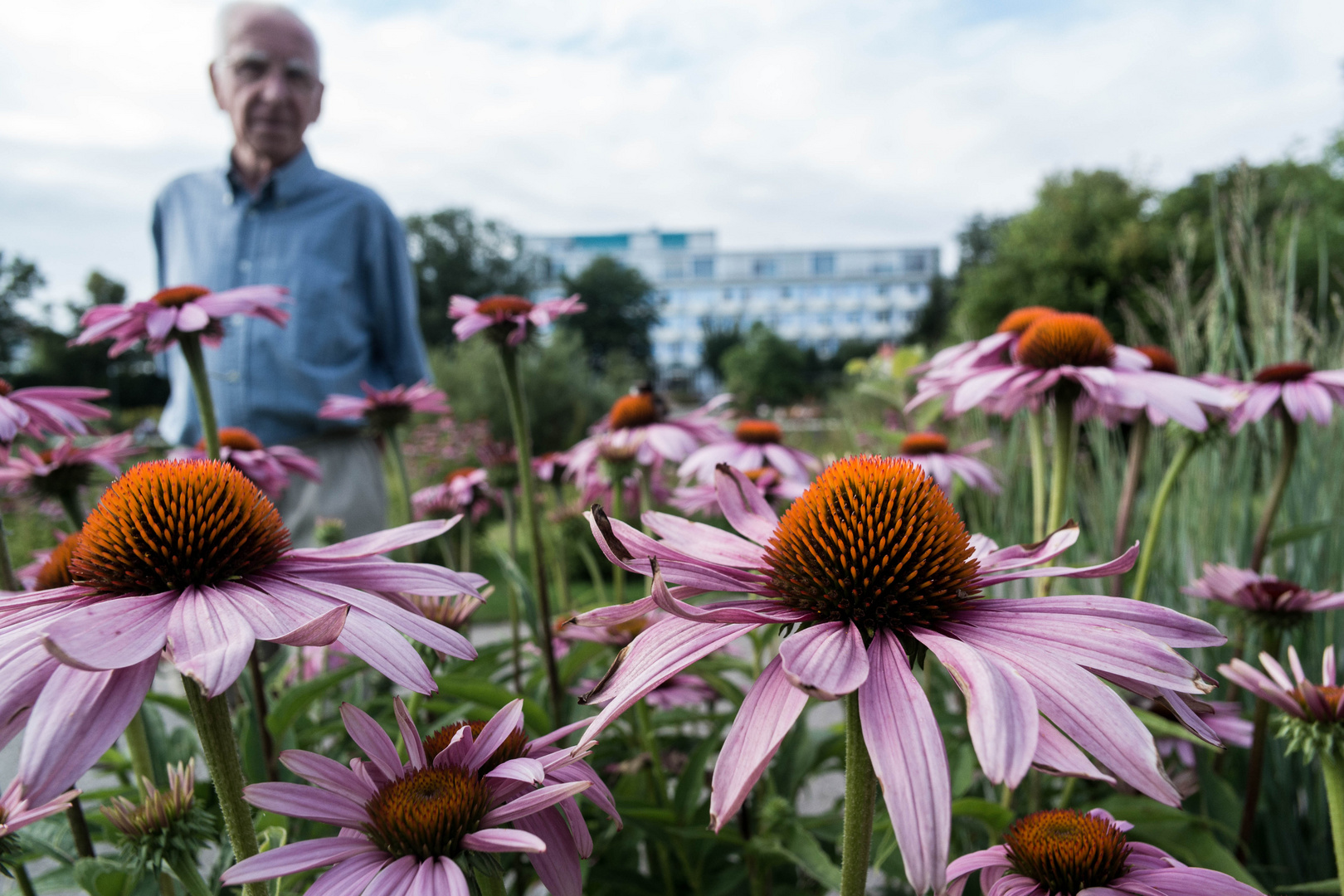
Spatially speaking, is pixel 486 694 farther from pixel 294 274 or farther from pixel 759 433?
pixel 294 274

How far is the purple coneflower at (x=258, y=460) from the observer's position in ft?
4.28

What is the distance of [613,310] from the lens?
4338 cm

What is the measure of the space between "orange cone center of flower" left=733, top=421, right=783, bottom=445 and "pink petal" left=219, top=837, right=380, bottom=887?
56.1 inches

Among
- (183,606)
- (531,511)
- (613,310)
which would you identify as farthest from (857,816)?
(613,310)

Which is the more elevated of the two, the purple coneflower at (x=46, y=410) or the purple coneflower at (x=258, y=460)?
the purple coneflower at (x=46, y=410)

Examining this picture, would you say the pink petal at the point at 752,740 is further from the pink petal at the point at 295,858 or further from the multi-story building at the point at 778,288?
the multi-story building at the point at 778,288

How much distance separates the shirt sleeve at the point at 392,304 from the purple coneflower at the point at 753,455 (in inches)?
A: 36.2

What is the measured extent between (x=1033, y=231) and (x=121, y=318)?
1408 centimetres

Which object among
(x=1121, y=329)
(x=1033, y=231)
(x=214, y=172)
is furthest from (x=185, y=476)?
(x=1033, y=231)

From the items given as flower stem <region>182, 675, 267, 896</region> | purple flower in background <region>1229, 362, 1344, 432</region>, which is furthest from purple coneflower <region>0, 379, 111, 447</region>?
purple flower in background <region>1229, 362, 1344, 432</region>

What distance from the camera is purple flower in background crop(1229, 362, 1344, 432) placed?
1241 millimetres

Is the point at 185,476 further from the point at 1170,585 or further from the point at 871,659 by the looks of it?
the point at 1170,585

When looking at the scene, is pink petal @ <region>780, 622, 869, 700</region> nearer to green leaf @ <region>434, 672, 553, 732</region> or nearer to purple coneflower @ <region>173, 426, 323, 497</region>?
green leaf @ <region>434, 672, 553, 732</region>

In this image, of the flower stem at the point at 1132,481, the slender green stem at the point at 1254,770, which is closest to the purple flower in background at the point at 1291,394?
the flower stem at the point at 1132,481
